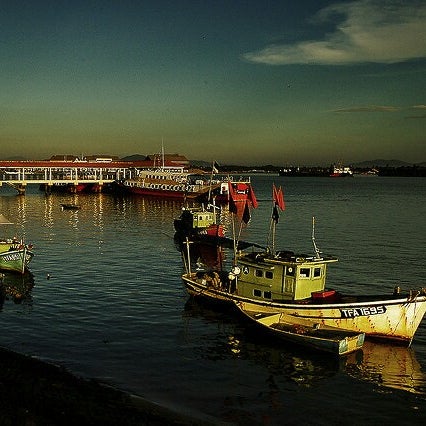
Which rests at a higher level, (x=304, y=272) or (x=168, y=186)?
(x=168, y=186)

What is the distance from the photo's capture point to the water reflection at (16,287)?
36966 millimetres

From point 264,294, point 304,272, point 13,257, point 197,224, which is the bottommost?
point 264,294

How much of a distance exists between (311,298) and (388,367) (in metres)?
5.84

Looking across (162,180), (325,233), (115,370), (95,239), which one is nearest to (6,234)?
(95,239)

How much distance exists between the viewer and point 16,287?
41531mm

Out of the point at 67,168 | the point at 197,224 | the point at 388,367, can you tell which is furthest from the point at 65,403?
the point at 67,168

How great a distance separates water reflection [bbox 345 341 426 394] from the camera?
2466 cm

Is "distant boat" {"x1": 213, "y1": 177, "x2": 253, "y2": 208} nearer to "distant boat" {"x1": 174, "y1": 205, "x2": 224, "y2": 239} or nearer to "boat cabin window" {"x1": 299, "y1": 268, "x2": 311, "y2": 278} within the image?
"distant boat" {"x1": 174, "y1": 205, "x2": 224, "y2": 239}

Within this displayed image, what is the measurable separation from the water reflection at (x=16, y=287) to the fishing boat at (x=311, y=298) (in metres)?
12.8

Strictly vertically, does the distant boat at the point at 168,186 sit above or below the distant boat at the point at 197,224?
above

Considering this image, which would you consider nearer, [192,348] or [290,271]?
[192,348]

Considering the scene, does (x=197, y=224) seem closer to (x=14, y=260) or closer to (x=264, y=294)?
(x=14, y=260)

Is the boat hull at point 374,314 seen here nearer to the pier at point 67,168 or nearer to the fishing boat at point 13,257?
the fishing boat at point 13,257

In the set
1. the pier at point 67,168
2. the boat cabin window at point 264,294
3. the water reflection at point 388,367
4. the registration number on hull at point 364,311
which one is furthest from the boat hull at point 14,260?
the pier at point 67,168
